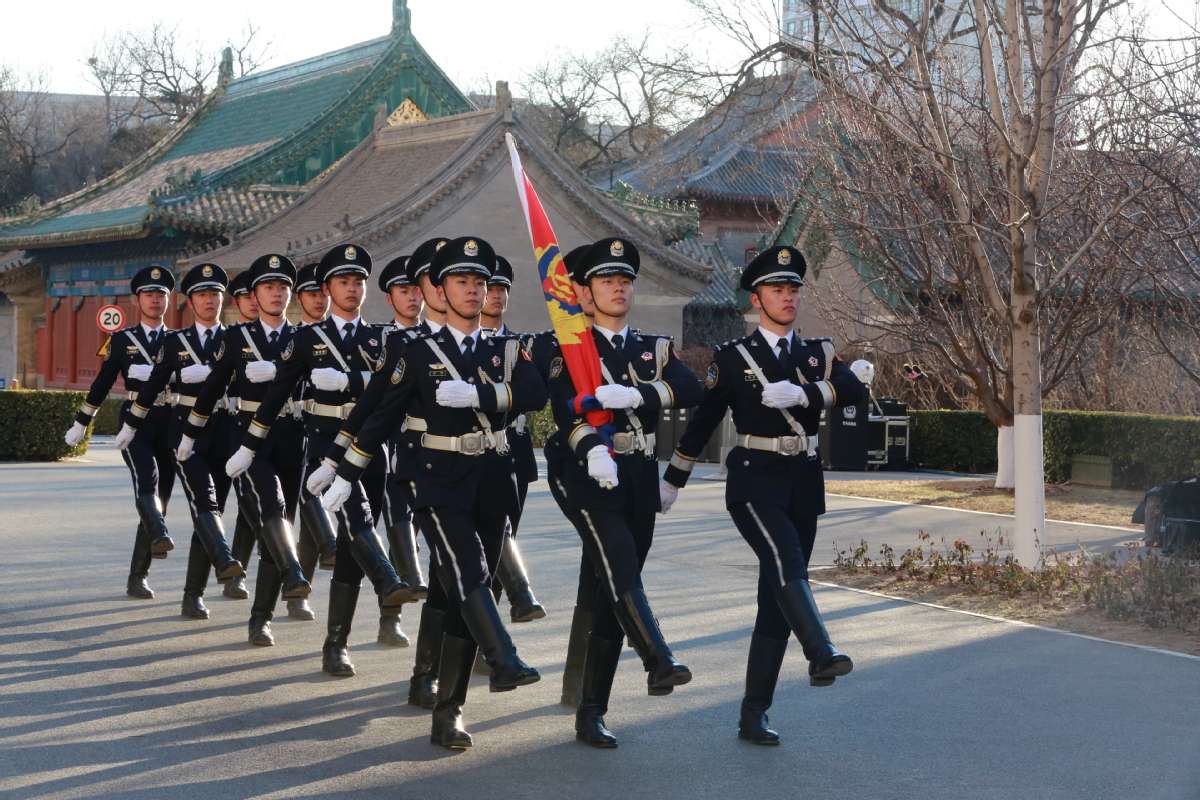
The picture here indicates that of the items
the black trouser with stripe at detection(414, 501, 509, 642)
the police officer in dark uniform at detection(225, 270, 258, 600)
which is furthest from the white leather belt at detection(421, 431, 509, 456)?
the police officer in dark uniform at detection(225, 270, 258, 600)

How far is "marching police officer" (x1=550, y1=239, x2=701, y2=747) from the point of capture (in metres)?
6.06

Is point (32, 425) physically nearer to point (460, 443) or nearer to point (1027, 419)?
point (1027, 419)

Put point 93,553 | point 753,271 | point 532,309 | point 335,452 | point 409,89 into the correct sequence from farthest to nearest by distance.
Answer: point 409,89, point 532,309, point 93,553, point 335,452, point 753,271

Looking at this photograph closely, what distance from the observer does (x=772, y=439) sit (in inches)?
257

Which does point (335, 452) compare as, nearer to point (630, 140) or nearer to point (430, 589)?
point (430, 589)

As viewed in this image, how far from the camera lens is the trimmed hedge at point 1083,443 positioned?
19.7 metres

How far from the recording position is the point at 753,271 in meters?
6.67

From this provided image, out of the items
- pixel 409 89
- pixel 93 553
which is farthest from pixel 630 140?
pixel 93 553

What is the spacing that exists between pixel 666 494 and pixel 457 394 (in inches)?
46.7

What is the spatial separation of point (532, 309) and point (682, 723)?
2709 cm

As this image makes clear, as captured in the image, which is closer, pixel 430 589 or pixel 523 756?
pixel 523 756

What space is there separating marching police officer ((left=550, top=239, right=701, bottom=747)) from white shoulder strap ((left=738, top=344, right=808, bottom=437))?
272 mm

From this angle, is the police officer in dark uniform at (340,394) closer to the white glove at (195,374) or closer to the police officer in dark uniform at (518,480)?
the police officer in dark uniform at (518,480)

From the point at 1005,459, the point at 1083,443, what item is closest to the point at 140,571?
the point at 1005,459
